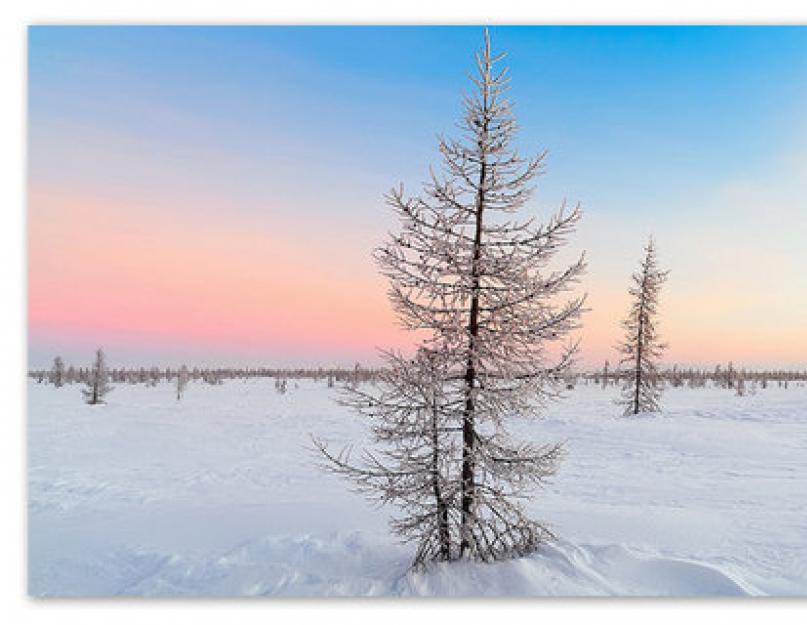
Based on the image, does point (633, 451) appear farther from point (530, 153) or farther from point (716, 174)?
point (530, 153)

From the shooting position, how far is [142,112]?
27.7 ft

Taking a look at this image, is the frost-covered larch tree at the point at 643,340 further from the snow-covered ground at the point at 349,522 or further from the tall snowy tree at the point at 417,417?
the tall snowy tree at the point at 417,417

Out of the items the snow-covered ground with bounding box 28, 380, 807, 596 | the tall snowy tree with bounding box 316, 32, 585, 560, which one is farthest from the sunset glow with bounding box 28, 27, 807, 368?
the snow-covered ground with bounding box 28, 380, 807, 596

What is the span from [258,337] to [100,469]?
6.71 m

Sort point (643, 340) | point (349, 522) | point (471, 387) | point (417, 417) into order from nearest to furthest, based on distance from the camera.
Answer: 1. point (417, 417)
2. point (471, 387)
3. point (349, 522)
4. point (643, 340)

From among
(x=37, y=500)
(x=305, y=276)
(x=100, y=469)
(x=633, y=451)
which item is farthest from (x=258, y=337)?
(x=633, y=451)

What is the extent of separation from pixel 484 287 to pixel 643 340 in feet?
83.7

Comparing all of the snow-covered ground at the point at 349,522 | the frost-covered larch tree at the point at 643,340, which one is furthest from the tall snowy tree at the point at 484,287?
the frost-covered larch tree at the point at 643,340

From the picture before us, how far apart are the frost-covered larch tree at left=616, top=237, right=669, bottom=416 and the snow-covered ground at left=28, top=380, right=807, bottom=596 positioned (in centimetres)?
964

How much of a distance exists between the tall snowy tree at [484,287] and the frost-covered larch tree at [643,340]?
2362 centimetres

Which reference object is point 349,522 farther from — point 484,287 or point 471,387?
point 484,287

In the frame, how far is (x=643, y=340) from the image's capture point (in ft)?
95.3

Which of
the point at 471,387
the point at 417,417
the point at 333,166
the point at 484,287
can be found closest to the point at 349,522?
the point at 417,417

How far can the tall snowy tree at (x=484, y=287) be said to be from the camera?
19.5 ft
